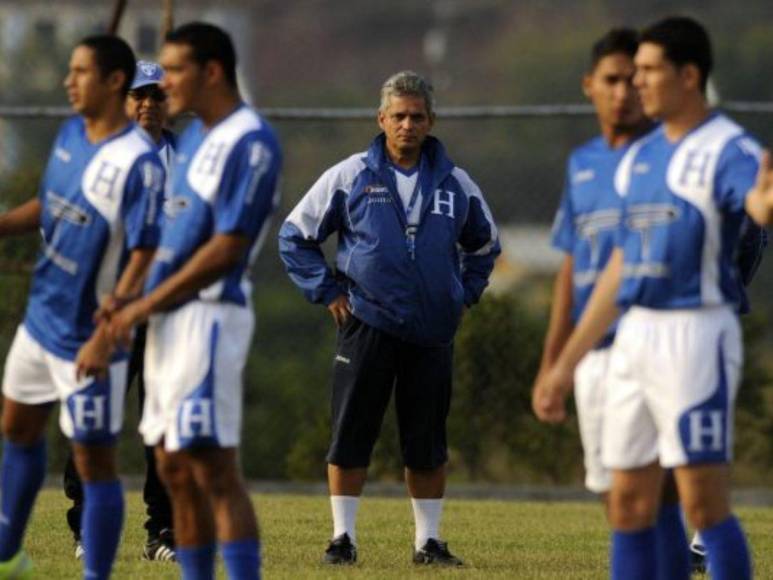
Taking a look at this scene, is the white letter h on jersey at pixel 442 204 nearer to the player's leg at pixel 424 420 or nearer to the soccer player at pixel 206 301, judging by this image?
the player's leg at pixel 424 420

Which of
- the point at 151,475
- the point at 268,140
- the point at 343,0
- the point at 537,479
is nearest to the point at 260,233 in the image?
the point at 268,140

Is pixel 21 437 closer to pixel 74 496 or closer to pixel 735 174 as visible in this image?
pixel 74 496

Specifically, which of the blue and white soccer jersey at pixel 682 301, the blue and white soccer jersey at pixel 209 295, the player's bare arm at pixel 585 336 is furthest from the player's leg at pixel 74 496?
the blue and white soccer jersey at pixel 682 301

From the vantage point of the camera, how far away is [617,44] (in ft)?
26.0

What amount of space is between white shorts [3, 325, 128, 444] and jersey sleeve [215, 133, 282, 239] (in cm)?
87

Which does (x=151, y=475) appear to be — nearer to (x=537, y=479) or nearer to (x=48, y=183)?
(x=48, y=183)

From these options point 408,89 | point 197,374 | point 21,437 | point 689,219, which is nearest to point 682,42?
point 689,219

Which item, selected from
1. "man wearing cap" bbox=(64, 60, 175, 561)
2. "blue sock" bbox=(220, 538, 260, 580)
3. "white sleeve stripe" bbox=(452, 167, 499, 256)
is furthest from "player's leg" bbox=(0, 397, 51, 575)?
"white sleeve stripe" bbox=(452, 167, 499, 256)

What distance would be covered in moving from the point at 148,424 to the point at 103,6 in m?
80.9

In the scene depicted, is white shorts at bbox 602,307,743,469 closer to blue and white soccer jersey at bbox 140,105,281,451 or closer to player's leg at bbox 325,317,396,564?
blue and white soccer jersey at bbox 140,105,281,451

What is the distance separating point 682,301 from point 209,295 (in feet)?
4.83

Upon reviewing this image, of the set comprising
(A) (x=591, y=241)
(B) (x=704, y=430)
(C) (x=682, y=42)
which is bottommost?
(B) (x=704, y=430)

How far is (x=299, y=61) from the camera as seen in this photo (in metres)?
115

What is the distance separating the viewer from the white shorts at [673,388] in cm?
745
